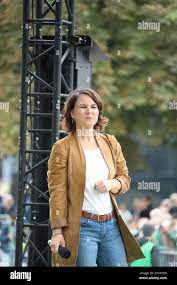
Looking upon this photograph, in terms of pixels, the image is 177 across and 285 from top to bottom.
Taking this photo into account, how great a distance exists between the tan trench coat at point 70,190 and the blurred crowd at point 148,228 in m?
1.92

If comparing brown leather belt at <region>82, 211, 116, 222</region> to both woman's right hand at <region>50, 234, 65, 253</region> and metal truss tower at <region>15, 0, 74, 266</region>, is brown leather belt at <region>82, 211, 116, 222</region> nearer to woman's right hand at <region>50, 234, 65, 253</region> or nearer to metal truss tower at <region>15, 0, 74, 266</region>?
woman's right hand at <region>50, 234, 65, 253</region>

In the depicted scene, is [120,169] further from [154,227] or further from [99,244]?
[154,227]

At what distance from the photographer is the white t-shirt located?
4.91m

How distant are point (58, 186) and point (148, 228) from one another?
2.94 meters

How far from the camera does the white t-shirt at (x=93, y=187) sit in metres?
4.91

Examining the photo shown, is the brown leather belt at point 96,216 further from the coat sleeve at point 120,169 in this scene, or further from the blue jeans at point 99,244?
the coat sleeve at point 120,169

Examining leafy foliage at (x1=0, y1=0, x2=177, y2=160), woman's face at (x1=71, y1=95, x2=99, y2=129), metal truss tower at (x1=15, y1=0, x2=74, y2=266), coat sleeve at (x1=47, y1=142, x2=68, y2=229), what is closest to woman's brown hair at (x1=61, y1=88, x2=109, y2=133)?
woman's face at (x1=71, y1=95, x2=99, y2=129)

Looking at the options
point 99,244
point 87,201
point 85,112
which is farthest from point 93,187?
point 85,112

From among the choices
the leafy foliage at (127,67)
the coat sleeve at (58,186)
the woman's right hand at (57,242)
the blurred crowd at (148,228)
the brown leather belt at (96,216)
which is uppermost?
the leafy foliage at (127,67)

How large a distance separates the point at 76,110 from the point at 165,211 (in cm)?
347

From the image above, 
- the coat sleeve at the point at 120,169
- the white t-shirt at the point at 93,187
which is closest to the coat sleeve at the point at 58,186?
the white t-shirt at the point at 93,187
